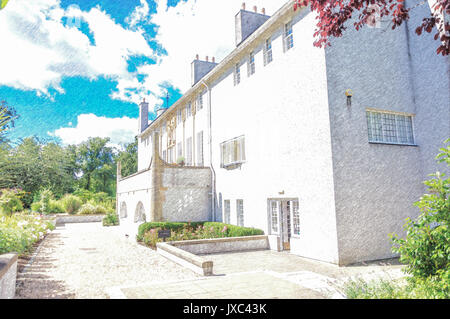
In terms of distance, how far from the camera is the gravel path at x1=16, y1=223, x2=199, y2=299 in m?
7.57

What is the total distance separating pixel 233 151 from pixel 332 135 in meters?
6.87

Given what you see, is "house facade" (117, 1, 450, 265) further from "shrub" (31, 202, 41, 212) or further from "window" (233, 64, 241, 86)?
"shrub" (31, 202, 41, 212)

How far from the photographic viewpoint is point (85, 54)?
5.65m

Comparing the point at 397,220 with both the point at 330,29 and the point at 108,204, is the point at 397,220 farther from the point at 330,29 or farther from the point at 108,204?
the point at 108,204

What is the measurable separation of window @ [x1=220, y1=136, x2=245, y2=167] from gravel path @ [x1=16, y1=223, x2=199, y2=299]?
6.20 meters

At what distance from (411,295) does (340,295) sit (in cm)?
111

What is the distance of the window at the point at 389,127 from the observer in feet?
40.5

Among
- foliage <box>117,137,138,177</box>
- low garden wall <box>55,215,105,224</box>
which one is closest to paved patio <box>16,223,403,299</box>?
low garden wall <box>55,215,105,224</box>

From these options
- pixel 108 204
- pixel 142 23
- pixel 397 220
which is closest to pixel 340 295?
→ pixel 142 23

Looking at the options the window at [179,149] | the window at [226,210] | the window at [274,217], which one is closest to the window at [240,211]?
the window at [226,210]

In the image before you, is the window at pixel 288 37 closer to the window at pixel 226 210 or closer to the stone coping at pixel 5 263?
the window at pixel 226 210

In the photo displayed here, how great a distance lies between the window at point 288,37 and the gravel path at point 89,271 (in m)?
9.94

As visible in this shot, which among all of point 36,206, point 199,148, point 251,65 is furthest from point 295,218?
point 36,206

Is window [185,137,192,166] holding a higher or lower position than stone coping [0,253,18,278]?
higher
